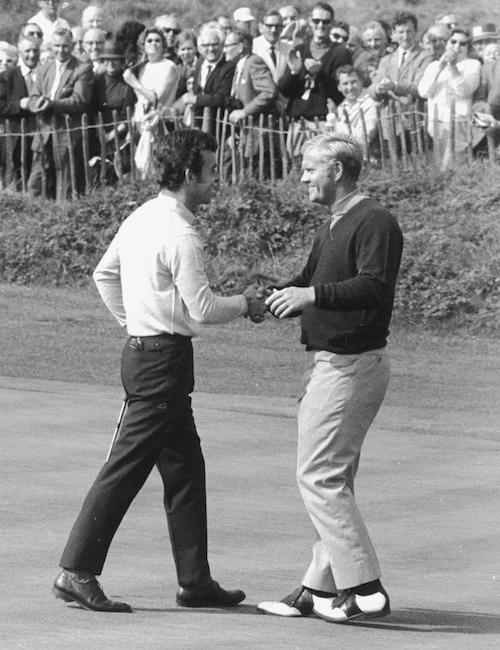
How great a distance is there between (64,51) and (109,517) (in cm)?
1307

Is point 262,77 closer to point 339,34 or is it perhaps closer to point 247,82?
point 247,82

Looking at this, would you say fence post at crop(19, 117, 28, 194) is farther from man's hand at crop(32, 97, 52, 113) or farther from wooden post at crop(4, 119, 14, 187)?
man's hand at crop(32, 97, 52, 113)

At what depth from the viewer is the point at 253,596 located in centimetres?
623

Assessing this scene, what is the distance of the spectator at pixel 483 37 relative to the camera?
16.9 m

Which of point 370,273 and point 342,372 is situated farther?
point 342,372

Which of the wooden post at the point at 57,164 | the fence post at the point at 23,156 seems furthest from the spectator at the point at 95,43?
the fence post at the point at 23,156

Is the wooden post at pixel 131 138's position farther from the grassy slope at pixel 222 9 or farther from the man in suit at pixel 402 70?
A: the grassy slope at pixel 222 9

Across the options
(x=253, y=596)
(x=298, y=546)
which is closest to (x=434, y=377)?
(x=298, y=546)

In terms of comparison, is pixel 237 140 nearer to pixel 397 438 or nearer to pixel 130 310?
pixel 397 438

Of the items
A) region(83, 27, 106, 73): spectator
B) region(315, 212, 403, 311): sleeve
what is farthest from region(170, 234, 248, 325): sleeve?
region(83, 27, 106, 73): spectator

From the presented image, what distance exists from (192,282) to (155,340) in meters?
0.28

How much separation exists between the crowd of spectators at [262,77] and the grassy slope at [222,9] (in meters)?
8.13

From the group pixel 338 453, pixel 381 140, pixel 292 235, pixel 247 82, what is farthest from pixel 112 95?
pixel 338 453

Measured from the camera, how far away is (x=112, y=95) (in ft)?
61.4
